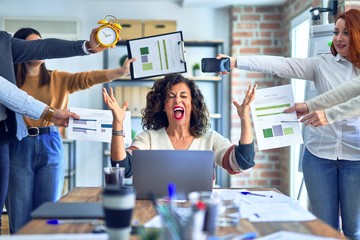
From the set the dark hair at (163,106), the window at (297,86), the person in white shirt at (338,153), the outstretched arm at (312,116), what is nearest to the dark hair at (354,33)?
the person in white shirt at (338,153)

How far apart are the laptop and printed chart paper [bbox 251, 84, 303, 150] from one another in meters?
0.43

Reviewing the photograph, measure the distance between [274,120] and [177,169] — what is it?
0.57 metres

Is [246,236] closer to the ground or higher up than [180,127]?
closer to the ground

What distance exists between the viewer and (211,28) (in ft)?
14.9

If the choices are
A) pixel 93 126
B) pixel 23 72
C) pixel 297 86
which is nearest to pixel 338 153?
pixel 93 126

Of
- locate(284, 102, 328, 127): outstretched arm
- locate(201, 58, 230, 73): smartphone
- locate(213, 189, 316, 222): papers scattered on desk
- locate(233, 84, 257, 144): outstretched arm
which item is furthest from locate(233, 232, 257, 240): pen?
locate(201, 58, 230, 73): smartphone

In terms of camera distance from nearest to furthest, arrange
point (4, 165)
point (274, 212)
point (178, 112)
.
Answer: point (274, 212) < point (4, 165) < point (178, 112)

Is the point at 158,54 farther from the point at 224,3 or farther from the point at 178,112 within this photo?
the point at 224,3

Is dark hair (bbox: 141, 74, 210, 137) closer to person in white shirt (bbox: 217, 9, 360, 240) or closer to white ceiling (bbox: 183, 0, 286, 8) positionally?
person in white shirt (bbox: 217, 9, 360, 240)

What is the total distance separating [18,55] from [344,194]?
1.67 m

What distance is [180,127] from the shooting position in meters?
2.12

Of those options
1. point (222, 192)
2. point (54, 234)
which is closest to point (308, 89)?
point (222, 192)

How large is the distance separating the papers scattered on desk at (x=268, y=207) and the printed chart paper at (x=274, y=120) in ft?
0.81

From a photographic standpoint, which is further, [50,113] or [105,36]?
[105,36]
